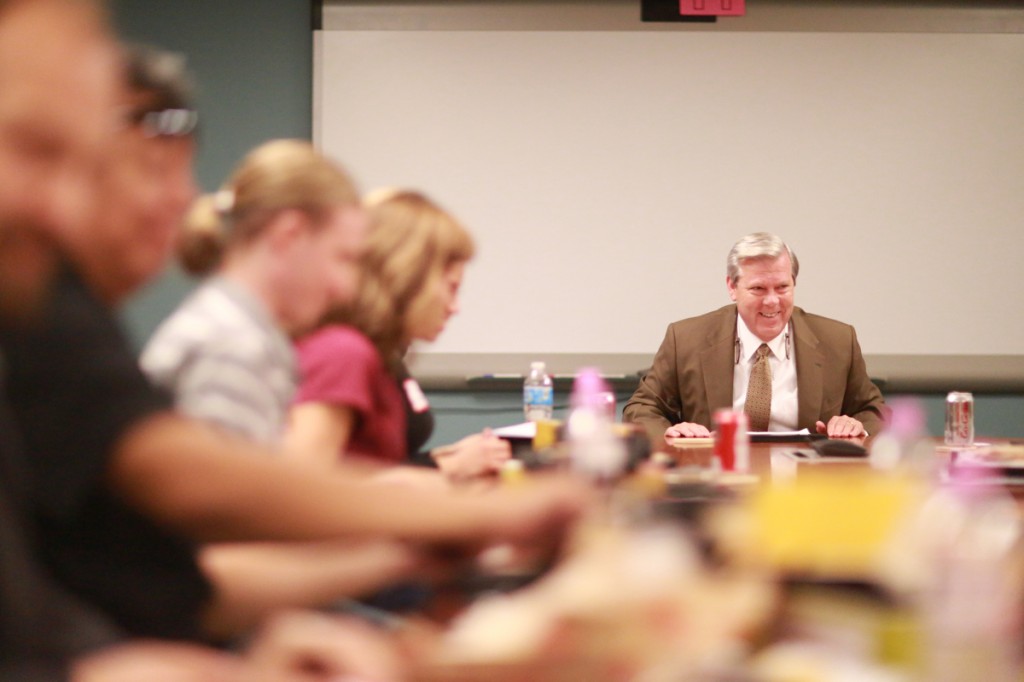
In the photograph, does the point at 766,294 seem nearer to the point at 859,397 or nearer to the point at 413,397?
the point at 859,397

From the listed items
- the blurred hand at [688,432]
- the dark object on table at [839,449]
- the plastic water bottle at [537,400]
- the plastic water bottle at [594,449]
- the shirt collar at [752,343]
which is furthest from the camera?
the plastic water bottle at [537,400]

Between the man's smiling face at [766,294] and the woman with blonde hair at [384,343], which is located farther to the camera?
the man's smiling face at [766,294]

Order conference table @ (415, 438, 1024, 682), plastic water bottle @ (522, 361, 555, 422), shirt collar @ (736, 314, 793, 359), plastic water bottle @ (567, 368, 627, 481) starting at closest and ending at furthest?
conference table @ (415, 438, 1024, 682), plastic water bottle @ (567, 368, 627, 481), shirt collar @ (736, 314, 793, 359), plastic water bottle @ (522, 361, 555, 422)

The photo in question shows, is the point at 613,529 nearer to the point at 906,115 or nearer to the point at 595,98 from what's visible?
the point at 595,98

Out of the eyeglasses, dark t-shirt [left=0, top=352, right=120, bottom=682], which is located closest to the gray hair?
the eyeglasses

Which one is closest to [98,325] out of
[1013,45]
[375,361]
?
[375,361]

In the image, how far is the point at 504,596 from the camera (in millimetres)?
821

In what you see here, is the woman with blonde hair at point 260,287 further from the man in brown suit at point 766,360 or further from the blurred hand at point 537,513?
the man in brown suit at point 766,360

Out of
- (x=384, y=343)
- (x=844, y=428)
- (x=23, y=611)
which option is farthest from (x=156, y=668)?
(x=844, y=428)

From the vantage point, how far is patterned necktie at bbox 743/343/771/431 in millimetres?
2977

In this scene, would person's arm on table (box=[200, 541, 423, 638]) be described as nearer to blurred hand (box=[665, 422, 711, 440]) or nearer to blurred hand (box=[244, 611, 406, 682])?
blurred hand (box=[244, 611, 406, 682])

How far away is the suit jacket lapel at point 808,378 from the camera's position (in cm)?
295

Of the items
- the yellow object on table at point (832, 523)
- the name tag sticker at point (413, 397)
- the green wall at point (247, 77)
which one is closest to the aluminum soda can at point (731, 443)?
the name tag sticker at point (413, 397)

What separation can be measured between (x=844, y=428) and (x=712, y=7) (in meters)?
1.97
